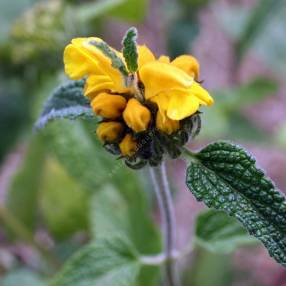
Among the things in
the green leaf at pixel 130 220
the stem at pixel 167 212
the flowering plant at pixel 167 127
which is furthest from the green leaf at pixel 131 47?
the green leaf at pixel 130 220

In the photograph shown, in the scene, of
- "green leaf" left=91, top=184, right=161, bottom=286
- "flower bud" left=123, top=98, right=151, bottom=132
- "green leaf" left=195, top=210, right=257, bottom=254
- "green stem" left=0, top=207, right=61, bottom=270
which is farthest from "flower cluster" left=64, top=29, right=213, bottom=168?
"green stem" left=0, top=207, right=61, bottom=270

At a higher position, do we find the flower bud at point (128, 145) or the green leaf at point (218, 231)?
the green leaf at point (218, 231)

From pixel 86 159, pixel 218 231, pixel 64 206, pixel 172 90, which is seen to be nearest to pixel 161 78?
pixel 172 90

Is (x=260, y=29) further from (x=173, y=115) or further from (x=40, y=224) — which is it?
(x=173, y=115)

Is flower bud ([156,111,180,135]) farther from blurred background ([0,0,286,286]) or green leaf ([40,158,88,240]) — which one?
green leaf ([40,158,88,240])

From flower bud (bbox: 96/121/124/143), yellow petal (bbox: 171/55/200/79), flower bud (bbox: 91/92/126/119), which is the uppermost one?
yellow petal (bbox: 171/55/200/79)

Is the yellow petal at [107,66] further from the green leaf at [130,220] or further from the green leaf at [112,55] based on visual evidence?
the green leaf at [130,220]
